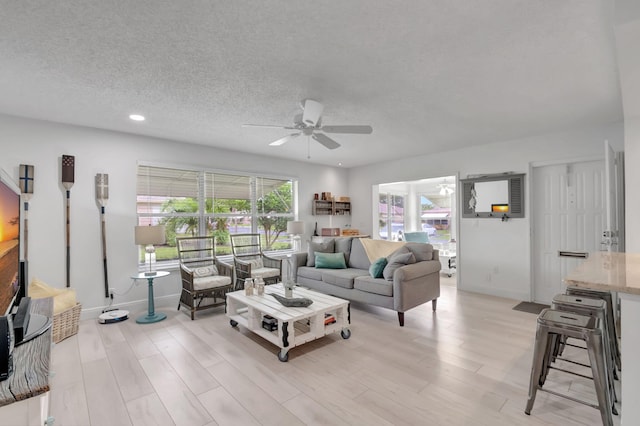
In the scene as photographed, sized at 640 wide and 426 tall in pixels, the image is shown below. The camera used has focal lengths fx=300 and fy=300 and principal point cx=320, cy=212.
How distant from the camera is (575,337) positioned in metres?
1.79

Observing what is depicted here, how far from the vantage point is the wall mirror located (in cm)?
457

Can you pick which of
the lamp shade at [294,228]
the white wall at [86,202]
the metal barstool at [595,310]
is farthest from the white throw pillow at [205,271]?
the metal barstool at [595,310]

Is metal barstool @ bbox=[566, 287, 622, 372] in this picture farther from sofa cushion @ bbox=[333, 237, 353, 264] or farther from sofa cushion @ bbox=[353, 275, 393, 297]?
sofa cushion @ bbox=[333, 237, 353, 264]

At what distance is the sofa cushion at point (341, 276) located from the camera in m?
4.08

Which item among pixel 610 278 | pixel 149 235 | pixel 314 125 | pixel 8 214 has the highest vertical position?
pixel 314 125

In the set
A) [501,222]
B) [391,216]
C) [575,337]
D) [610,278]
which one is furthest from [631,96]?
[391,216]

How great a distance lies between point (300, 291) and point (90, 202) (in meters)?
2.93

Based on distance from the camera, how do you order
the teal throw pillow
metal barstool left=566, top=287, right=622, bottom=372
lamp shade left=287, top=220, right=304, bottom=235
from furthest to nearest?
lamp shade left=287, top=220, right=304, bottom=235 → the teal throw pillow → metal barstool left=566, top=287, right=622, bottom=372

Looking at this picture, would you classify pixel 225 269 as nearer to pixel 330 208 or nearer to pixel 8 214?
pixel 8 214

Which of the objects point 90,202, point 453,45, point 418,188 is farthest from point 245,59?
point 418,188

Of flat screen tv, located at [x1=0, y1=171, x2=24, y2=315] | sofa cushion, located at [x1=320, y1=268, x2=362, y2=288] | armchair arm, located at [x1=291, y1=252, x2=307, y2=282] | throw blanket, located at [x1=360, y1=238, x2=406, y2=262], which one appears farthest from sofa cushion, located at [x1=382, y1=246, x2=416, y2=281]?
flat screen tv, located at [x1=0, y1=171, x2=24, y2=315]

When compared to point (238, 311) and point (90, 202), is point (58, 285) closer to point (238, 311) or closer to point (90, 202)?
point (90, 202)

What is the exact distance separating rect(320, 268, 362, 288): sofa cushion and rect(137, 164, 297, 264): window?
1.75 m

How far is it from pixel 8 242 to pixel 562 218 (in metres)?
5.68
